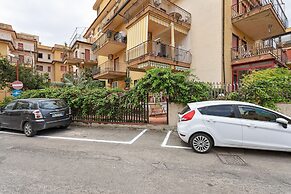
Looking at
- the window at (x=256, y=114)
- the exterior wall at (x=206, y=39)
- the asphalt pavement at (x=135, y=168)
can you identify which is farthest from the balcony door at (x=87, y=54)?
the window at (x=256, y=114)

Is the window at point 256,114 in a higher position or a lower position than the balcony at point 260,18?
lower

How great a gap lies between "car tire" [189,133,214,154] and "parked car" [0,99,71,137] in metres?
6.43

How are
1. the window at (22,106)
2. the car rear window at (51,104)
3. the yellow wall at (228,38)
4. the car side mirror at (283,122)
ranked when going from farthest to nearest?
the yellow wall at (228,38) → the window at (22,106) → the car rear window at (51,104) → the car side mirror at (283,122)

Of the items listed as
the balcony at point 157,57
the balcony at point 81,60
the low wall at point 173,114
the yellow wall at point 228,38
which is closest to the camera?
the low wall at point 173,114

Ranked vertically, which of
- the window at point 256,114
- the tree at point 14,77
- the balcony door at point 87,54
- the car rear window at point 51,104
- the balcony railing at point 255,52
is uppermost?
the balcony door at point 87,54

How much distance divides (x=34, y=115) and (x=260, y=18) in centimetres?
1714

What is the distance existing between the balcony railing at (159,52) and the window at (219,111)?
8.24m

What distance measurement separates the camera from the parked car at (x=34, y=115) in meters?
7.74

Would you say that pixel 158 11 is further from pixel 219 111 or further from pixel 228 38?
pixel 219 111

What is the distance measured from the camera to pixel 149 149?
5.91 metres

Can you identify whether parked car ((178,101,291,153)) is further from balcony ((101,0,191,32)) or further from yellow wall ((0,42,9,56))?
yellow wall ((0,42,9,56))

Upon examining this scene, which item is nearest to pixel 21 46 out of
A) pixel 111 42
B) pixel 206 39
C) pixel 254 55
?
pixel 111 42

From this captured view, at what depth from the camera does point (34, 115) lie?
7.73m

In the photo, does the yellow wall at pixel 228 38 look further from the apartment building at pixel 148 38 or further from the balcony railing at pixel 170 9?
the balcony railing at pixel 170 9
